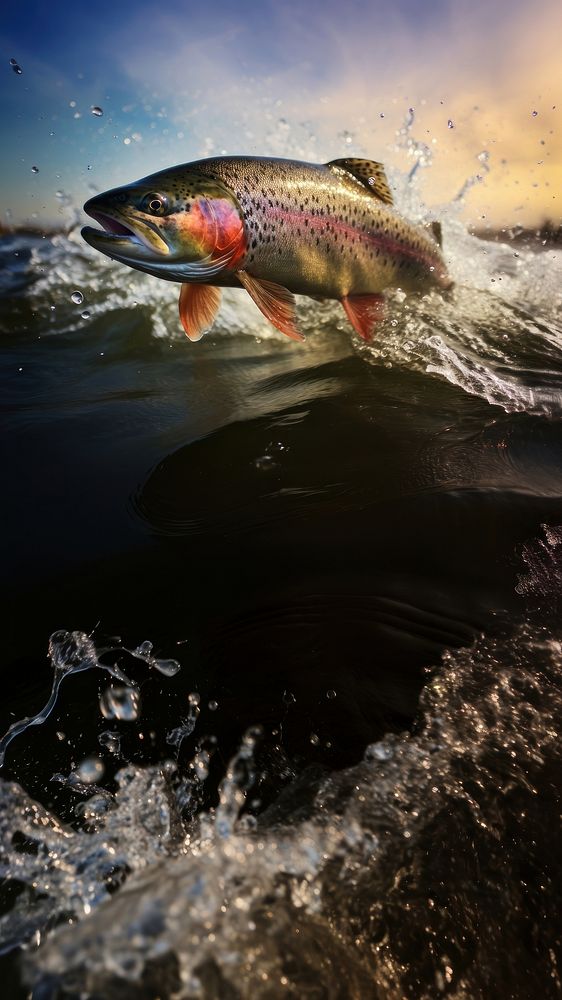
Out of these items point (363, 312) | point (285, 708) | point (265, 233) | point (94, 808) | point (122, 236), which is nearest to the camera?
point (94, 808)

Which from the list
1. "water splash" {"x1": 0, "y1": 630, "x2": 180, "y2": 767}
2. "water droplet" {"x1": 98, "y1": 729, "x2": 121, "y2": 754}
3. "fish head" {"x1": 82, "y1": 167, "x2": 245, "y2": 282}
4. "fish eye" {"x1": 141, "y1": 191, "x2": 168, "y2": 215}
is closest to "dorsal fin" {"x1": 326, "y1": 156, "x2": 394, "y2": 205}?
"fish head" {"x1": 82, "y1": 167, "x2": 245, "y2": 282}

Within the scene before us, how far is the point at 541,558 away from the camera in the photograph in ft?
Answer: 6.95

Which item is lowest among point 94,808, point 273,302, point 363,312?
point 94,808

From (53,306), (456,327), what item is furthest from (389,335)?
(53,306)

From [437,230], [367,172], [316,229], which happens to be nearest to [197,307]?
[316,229]

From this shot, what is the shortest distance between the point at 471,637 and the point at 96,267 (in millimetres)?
8094

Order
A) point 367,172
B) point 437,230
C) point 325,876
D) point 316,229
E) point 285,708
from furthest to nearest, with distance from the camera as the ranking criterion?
point 437,230 < point 367,172 < point 316,229 < point 285,708 < point 325,876

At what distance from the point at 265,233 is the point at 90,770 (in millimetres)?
2664

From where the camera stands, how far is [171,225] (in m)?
2.67

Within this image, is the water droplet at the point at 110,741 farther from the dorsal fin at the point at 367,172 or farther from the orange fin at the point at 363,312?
the dorsal fin at the point at 367,172

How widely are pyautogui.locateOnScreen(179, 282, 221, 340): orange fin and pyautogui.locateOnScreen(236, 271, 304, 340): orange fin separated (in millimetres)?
224

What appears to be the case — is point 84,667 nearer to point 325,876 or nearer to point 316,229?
point 325,876

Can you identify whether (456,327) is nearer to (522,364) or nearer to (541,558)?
(522,364)

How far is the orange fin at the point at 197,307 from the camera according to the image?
3135mm
